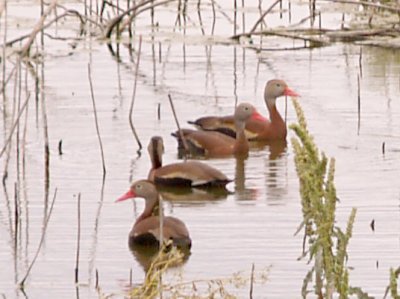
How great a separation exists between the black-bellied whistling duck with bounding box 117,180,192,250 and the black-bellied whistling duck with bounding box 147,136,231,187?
1.22m

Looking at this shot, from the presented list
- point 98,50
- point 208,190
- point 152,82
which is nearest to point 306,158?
point 208,190

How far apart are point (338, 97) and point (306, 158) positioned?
393 inches

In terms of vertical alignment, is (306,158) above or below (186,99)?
above

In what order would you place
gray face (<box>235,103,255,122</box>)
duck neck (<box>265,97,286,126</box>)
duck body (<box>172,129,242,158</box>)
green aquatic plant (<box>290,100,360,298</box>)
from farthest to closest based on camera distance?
duck neck (<box>265,97,286,126</box>) → gray face (<box>235,103,255,122</box>) → duck body (<box>172,129,242,158</box>) → green aquatic plant (<box>290,100,360,298</box>)

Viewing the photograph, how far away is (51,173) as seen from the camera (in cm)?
1209

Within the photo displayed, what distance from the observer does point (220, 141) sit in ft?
44.5

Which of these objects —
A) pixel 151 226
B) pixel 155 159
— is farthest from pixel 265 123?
pixel 151 226

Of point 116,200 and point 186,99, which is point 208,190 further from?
point 186,99

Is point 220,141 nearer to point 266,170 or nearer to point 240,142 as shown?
point 240,142

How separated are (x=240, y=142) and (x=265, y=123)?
0.80 metres

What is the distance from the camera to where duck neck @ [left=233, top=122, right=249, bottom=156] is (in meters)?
13.5

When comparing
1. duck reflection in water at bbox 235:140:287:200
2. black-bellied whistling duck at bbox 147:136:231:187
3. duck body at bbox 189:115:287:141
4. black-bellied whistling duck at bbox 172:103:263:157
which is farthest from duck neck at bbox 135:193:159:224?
duck body at bbox 189:115:287:141

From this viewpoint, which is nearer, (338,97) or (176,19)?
(338,97)

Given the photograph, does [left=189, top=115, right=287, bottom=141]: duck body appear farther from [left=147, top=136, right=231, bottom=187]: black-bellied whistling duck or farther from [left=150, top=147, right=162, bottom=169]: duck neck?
[left=147, top=136, right=231, bottom=187]: black-bellied whistling duck
